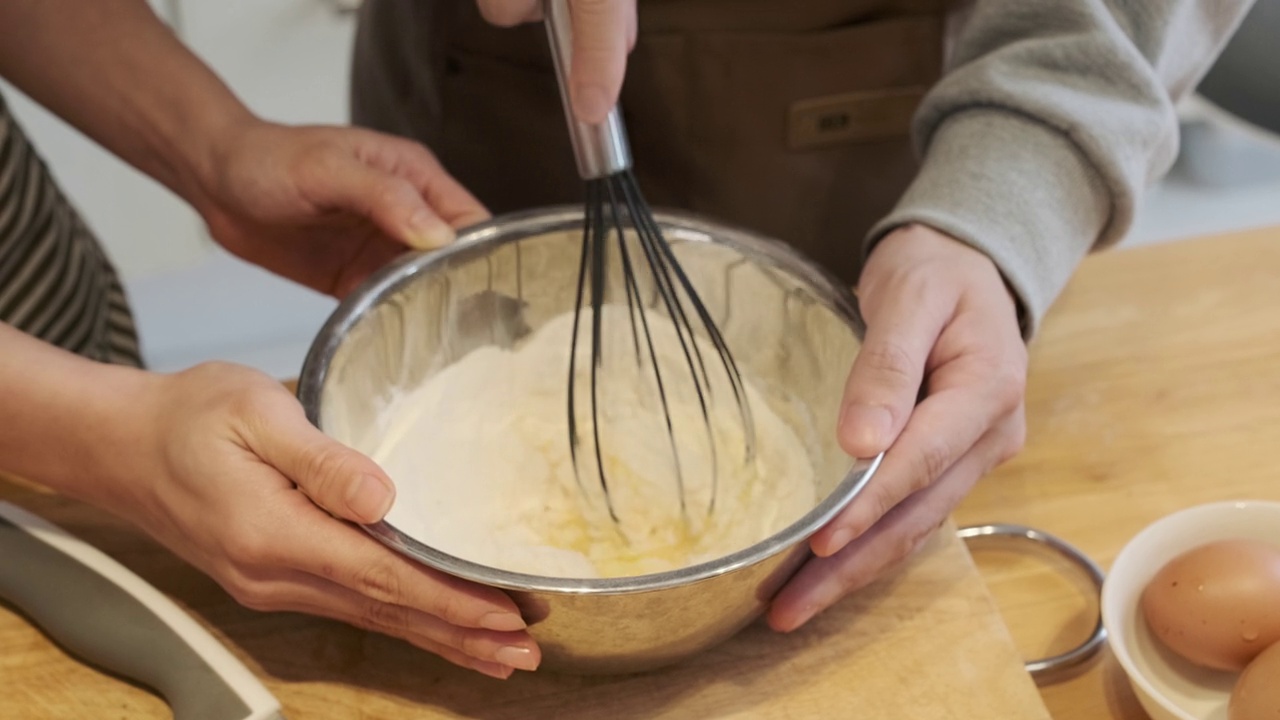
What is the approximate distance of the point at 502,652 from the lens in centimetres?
56

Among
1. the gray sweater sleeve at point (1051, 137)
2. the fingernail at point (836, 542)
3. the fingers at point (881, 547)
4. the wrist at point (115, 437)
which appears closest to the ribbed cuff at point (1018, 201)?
the gray sweater sleeve at point (1051, 137)

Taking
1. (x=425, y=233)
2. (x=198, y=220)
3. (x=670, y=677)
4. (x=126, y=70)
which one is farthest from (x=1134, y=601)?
(x=198, y=220)

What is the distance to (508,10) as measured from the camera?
604mm

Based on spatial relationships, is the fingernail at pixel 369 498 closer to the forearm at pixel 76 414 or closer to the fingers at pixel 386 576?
the fingers at pixel 386 576

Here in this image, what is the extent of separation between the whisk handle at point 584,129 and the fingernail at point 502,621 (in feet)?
0.85

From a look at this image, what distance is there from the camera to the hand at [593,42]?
573 millimetres

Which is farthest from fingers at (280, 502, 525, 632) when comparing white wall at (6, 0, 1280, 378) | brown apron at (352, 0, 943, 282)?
white wall at (6, 0, 1280, 378)

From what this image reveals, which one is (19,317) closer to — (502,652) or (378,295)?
(378,295)

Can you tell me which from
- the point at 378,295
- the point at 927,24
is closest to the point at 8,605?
the point at 378,295

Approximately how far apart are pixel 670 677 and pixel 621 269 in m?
0.29

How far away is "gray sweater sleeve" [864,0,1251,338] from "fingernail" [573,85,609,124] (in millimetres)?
215

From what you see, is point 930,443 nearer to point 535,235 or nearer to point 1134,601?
point 1134,601

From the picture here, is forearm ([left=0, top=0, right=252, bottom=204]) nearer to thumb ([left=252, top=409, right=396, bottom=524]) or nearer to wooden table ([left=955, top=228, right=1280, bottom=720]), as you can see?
thumb ([left=252, top=409, right=396, bottom=524])

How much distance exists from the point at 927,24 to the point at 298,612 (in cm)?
62
